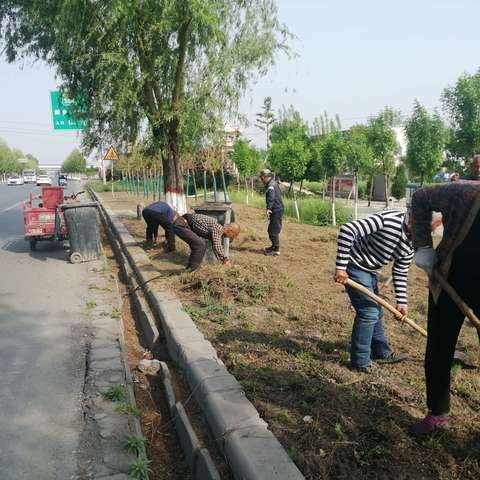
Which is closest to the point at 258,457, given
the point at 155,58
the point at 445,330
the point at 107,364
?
the point at 445,330

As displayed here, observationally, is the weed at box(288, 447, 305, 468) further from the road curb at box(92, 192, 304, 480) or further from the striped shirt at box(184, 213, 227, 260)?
the striped shirt at box(184, 213, 227, 260)

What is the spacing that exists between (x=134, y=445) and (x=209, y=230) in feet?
14.8

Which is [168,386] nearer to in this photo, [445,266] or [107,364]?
[107,364]

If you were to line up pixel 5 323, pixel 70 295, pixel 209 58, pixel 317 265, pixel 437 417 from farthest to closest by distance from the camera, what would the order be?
pixel 209 58
pixel 317 265
pixel 70 295
pixel 5 323
pixel 437 417

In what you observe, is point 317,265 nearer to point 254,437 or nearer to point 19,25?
point 254,437

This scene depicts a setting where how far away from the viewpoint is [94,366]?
4.42 meters

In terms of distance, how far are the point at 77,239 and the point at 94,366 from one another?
557 centimetres

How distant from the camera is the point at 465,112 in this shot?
18734mm

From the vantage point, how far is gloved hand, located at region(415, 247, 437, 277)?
270 cm

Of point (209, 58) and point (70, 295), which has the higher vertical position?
point (209, 58)

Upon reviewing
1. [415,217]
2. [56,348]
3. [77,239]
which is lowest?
[56,348]

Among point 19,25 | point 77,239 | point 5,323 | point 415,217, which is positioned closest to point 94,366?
point 5,323

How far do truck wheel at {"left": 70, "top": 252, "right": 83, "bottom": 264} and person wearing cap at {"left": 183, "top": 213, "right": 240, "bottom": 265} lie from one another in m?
3.20

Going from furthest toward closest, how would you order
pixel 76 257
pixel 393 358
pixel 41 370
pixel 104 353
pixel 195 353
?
pixel 76 257, pixel 104 353, pixel 41 370, pixel 195 353, pixel 393 358
